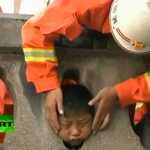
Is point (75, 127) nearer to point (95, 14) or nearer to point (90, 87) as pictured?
point (90, 87)

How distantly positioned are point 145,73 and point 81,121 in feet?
0.80

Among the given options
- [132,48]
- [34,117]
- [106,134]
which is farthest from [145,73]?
[34,117]

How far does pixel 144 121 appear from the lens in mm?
1661

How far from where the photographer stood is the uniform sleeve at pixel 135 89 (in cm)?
143

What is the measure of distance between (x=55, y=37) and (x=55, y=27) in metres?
0.05

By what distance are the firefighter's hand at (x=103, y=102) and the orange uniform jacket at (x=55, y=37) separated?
0.08 feet

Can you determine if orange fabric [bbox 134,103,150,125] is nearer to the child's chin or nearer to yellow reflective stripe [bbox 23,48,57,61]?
the child's chin

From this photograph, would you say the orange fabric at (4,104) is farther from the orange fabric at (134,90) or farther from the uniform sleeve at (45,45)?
the orange fabric at (134,90)

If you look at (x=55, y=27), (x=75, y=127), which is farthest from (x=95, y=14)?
(x=75, y=127)

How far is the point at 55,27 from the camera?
142cm

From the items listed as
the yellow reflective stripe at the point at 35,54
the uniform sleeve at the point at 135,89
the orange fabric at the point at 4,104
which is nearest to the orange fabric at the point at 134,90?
the uniform sleeve at the point at 135,89

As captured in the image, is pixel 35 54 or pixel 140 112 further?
pixel 140 112

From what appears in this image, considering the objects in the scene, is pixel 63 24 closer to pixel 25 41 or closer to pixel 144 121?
pixel 25 41

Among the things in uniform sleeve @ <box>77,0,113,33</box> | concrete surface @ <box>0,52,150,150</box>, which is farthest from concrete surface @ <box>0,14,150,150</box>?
uniform sleeve @ <box>77,0,113,33</box>
